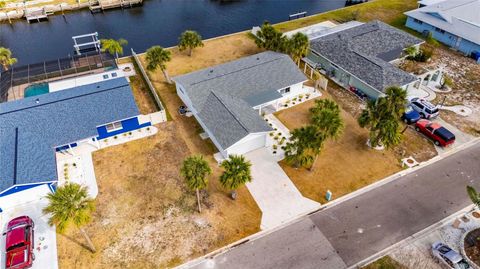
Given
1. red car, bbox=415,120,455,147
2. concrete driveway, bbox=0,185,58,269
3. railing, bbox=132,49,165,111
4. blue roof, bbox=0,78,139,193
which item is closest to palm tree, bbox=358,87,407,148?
red car, bbox=415,120,455,147

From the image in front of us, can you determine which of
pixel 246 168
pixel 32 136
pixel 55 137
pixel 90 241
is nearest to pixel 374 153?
Answer: pixel 246 168

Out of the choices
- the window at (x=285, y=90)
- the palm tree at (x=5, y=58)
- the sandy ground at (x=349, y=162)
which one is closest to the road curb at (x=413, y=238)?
the sandy ground at (x=349, y=162)

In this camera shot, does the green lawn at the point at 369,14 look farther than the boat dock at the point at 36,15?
No

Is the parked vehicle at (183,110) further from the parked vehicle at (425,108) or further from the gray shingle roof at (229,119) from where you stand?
the parked vehicle at (425,108)

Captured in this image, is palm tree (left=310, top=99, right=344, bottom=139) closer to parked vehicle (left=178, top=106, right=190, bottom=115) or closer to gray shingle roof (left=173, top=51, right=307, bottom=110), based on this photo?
gray shingle roof (left=173, top=51, right=307, bottom=110)

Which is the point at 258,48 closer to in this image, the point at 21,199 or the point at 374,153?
the point at 374,153

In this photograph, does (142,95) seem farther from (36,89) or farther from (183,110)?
(36,89)
